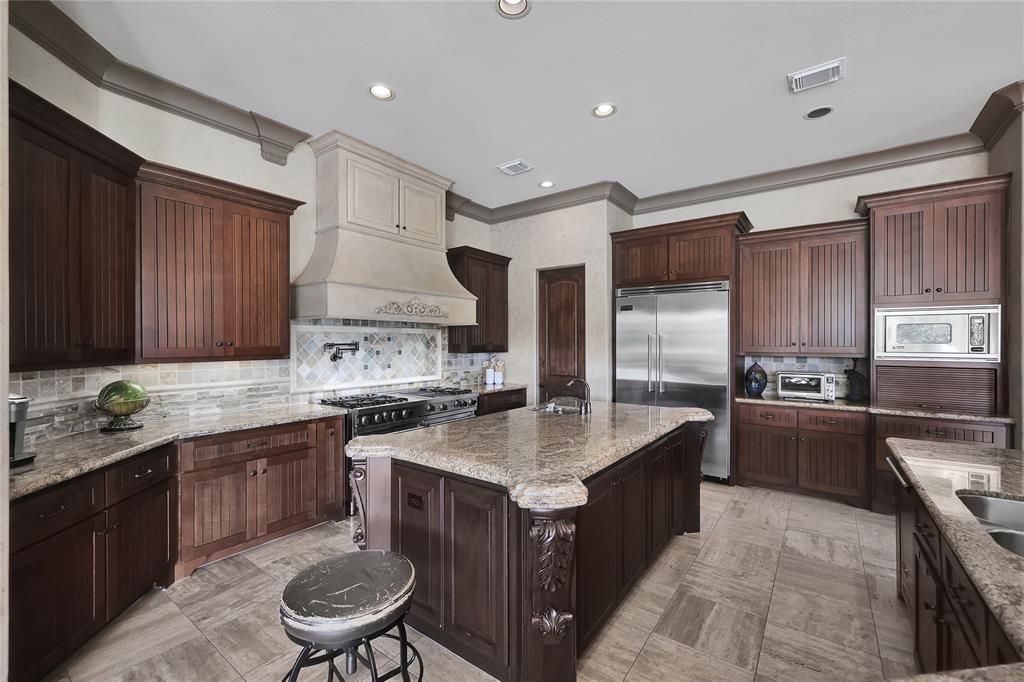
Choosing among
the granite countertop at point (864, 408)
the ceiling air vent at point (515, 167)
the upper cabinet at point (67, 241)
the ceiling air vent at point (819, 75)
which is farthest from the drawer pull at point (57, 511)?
the granite countertop at point (864, 408)

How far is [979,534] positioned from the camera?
1242 mm

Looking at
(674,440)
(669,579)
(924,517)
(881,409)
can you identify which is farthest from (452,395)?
(881,409)

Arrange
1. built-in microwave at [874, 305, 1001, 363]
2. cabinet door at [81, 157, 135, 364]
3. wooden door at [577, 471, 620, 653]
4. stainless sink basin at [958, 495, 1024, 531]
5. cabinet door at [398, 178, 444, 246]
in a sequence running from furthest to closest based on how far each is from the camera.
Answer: cabinet door at [398, 178, 444, 246] < built-in microwave at [874, 305, 1001, 363] < cabinet door at [81, 157, 135, 364] < wooden door at [577, 471, 620, 653] < stainless sink basin at [958, 495, 1024, 531]

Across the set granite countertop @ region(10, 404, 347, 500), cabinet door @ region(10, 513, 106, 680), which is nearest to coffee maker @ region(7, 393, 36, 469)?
granite countertop @ region(10, 404, 347, 500)

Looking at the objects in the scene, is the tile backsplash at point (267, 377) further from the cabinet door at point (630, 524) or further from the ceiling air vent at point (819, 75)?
the ceiling air vent at point (819, 75)

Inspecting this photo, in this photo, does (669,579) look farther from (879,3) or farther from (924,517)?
(879,3)

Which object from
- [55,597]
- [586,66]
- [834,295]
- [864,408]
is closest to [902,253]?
[834,295]

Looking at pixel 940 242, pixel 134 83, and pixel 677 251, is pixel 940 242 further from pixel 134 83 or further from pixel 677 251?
pixel 134 83

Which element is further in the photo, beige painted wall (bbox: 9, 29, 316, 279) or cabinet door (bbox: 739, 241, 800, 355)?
cabinet door (bbox: 739, 241, 800, 355)

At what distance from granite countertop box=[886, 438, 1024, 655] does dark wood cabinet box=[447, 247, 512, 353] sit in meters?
3.96

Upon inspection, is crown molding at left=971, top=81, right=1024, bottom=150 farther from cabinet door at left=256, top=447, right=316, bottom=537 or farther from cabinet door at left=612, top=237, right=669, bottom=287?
cabinet door at left=256, top=447, right=316, bottom=537

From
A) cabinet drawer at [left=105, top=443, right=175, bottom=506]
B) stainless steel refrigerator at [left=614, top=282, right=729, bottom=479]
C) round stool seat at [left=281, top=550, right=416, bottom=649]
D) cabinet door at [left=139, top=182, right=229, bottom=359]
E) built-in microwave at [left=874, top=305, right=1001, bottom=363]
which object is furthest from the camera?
stainless steel refrigerator at [left=614, top=282, right=729, bottom=479]

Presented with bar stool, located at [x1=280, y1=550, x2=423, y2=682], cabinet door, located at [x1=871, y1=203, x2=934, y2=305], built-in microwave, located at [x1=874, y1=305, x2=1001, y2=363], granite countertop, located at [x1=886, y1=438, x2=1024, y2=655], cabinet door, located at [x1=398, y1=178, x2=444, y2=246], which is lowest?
bar stool, located at [x1=280, y1=550, x2=423, y2=682]

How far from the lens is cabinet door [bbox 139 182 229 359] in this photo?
2.79 metres
